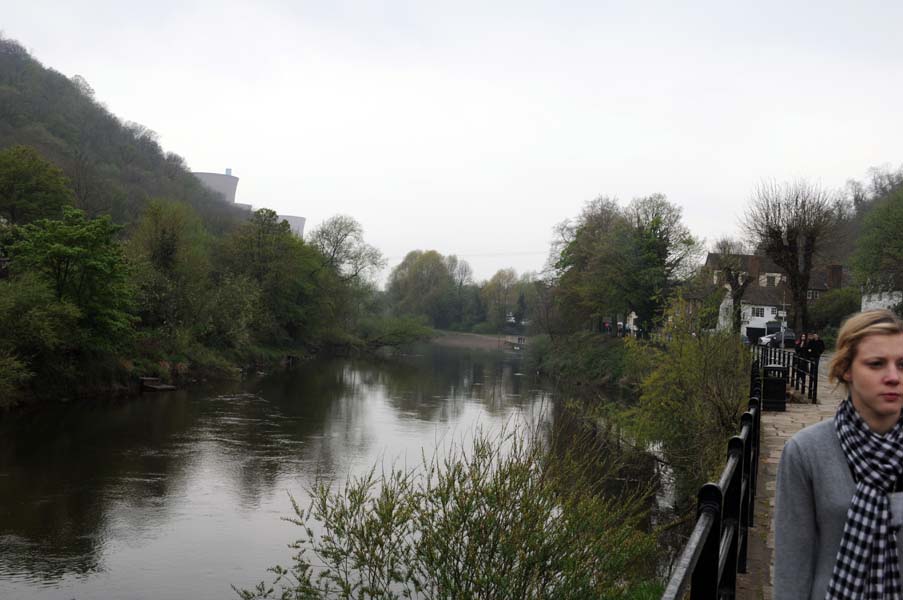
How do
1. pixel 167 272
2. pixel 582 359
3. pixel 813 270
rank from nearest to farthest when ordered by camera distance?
pixel 167 272
pixel 582 359
pixel 813 270

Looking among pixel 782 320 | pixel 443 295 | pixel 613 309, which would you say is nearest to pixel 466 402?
pixel 613 309

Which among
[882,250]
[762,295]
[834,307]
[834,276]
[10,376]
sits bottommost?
[10,376]

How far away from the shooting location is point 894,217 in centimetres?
4153

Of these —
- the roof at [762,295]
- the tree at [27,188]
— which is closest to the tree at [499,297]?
the roof at [762,295]

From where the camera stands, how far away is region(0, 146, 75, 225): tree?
154 feet

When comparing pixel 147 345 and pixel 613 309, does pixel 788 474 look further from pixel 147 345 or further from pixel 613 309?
pixel 613 309

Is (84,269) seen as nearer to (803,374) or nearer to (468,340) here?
(803,374)

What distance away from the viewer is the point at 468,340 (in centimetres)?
10800

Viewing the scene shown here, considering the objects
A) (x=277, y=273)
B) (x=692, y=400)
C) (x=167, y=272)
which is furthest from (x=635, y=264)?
(x=692, y=400)

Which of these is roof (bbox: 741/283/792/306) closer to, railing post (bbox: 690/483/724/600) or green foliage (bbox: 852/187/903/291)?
green foliage (bbox: 852/187/903/291)

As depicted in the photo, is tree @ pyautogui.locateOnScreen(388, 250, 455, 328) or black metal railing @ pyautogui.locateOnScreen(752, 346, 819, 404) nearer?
black metal railing @ pyautogui.locateOnScreen(752, 346, 819, 404)

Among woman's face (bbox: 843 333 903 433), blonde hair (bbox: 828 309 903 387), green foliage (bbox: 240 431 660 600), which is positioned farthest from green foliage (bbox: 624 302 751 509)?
woman's face (bbox: 843 333 903 433)

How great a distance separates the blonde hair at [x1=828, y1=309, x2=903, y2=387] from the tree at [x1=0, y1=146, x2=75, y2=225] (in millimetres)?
51059

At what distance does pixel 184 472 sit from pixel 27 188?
33094 mm
